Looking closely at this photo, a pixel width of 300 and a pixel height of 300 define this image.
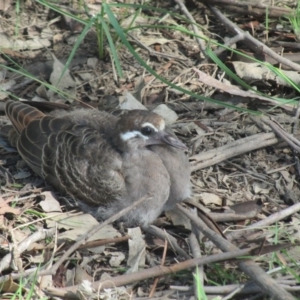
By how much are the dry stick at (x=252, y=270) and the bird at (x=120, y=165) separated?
1.64 ft

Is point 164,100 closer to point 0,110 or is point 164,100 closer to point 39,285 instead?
point 0,110

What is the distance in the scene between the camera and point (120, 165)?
5891 millimetres

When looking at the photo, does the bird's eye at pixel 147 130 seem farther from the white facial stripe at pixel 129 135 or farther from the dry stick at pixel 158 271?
the dry stick at pixel 158 271

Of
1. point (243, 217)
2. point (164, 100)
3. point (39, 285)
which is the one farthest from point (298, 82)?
point (39, 285)

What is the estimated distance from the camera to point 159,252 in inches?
218

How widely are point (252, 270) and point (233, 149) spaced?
5.55 feet

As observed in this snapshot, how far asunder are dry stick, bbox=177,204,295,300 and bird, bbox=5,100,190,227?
0.50 m

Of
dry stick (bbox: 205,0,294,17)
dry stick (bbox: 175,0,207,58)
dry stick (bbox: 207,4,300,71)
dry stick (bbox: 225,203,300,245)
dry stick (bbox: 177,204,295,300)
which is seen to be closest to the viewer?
dry stick (bbox: 177,204,295,300)

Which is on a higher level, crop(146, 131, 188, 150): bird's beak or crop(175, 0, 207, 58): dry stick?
crop(175, 0, 207, 58): dry stick

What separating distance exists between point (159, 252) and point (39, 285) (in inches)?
38.6

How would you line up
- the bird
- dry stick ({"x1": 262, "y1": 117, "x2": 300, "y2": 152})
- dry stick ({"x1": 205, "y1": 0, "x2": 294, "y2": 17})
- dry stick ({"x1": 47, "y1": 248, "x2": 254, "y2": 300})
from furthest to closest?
dry stick ({"x1": 205, "y1": 0, "x2": 294, "y2": 17}), dry stick ({"x1": 262, "y1": 117, "x2": 300, "y2": 152}), the bird, dry stick ({"x1": 47, "y1": 248, "x2": 254, "y2": 300})

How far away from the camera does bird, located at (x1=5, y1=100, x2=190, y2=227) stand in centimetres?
582

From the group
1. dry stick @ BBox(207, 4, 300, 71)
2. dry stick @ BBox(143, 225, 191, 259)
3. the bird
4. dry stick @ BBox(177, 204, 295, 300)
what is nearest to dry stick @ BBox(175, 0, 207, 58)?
dry stick @ BBox(207, 4, 300, 71)

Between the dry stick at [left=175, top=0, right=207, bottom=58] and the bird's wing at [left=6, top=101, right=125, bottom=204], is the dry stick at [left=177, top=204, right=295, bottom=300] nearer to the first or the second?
the bird's wing at [left=6, top=101, right=125, bottom=204]
